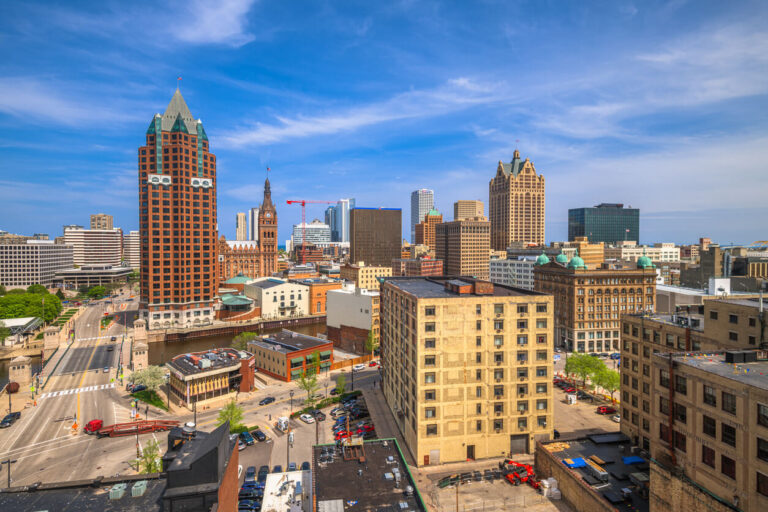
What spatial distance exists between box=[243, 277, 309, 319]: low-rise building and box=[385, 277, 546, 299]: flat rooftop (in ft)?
312

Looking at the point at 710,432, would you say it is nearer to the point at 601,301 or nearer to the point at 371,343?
the point at 371,343

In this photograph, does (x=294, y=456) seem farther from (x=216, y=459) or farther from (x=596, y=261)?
(x=596, y=261)

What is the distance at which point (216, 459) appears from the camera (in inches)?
864

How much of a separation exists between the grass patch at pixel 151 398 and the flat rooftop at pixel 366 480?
1800 inches

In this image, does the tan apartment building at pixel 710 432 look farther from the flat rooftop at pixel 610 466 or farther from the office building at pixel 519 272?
the office building at pixel 519 272

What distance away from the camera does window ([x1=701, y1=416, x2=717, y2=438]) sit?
3225 centimetres

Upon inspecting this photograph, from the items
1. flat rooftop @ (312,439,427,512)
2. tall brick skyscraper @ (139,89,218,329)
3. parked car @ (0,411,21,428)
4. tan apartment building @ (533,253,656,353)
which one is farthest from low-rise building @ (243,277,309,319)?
flat rooftop @ (312,439,427,512)

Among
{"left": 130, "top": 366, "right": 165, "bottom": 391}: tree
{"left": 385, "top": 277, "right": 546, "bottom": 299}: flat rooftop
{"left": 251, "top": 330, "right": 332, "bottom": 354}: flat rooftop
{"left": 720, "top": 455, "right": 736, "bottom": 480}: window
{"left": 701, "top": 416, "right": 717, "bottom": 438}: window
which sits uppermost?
{"left": 385, "top": 277, "right": 546, "bottom": 299}: flat rooftop

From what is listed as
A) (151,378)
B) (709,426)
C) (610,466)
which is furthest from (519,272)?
(709,426)

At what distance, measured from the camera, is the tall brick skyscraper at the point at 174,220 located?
476 feet

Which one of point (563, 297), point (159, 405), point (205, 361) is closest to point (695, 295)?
point (563, 297)

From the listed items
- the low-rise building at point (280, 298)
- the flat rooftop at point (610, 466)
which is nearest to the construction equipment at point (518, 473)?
the flat rooftop at point (610, 466)

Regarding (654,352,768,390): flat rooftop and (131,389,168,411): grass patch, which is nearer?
(654,352,768,390): flat rooftop

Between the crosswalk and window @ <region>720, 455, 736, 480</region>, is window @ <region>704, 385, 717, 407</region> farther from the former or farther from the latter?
the crosswalk
